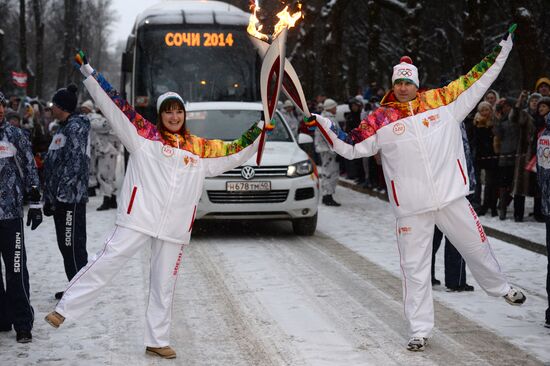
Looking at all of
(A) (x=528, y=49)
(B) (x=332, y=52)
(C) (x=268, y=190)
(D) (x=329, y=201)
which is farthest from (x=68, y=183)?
(B) (x=332, y=52)

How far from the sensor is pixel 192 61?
60.4ft

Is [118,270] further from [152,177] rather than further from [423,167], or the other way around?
[423,167]

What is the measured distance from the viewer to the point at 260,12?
6883mm

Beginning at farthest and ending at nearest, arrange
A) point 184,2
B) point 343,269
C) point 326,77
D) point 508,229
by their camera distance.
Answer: point 326,77 → point 184,2 → point 508,229 → point 343,269

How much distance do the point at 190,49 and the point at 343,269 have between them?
9.21 metres

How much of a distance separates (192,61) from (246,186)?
674cm

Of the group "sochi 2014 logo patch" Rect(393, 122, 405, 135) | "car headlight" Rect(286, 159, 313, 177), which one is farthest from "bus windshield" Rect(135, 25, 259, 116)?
"sochi 2014 logo patch" Rect(393, 122, 405, 135)

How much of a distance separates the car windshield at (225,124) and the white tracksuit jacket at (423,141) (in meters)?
6.16

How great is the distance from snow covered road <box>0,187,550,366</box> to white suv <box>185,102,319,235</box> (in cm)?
43

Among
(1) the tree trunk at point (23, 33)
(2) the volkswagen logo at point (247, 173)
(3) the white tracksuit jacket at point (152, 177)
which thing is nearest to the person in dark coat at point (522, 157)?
(2) the volkswagen logo at point (247, 173)

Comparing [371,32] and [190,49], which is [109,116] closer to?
[190,49]

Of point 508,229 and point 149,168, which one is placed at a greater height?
point 149,168

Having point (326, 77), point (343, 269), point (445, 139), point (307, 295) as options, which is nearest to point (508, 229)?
point (343, 269)

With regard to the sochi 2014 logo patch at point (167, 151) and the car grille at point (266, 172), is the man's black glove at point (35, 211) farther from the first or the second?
the car grille at point (266, 172)
